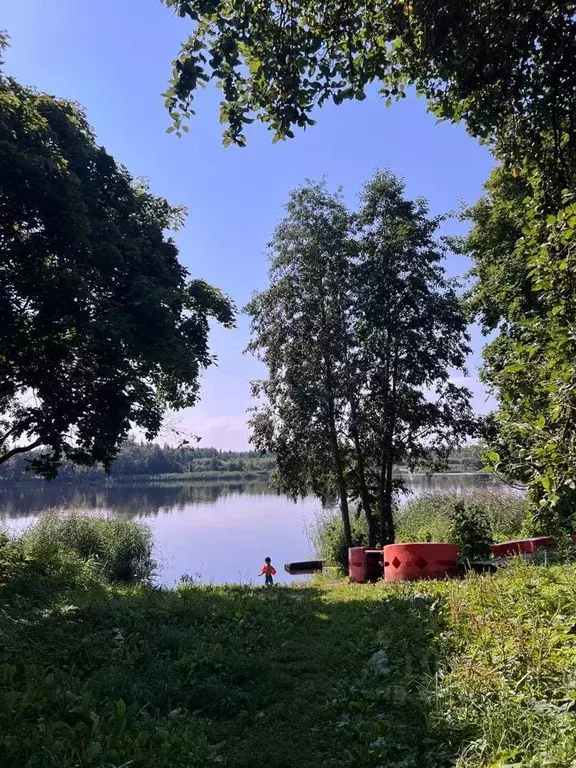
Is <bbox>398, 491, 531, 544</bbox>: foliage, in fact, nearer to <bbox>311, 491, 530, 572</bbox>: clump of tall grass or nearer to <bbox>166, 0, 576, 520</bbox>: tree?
<bbox>311, 491, 530, 572</bbox>: clump of tall grass

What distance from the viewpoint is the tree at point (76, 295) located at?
905cm

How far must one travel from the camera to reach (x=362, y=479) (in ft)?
53.4

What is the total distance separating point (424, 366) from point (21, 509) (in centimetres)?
3120

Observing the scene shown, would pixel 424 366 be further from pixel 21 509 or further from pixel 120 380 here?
pixel 21 509

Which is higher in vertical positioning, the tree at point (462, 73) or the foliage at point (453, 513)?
the tree at point (462, 73)

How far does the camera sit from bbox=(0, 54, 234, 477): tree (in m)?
9.05

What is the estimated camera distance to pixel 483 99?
178 inches

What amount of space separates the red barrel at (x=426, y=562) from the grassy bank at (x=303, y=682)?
91.8 inches

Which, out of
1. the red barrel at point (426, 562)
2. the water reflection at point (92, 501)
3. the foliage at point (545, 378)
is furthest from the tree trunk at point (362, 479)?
the foliage at point (545, 378)

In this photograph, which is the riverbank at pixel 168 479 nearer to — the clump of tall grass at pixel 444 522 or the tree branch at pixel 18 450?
the clump of tall grass at pixel 444 522

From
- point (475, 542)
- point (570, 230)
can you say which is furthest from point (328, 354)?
point (570, 230)

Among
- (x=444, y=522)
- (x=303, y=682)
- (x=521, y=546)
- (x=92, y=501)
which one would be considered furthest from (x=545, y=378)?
(x=92, y=501)

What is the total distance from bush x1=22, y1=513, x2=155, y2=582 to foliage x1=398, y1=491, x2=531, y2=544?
25.0 feet

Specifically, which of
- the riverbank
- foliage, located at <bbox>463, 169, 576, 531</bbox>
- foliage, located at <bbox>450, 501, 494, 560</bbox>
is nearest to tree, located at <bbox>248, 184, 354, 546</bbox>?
foliage, located at <bbox>450, 501, 494, 560</bbox>
